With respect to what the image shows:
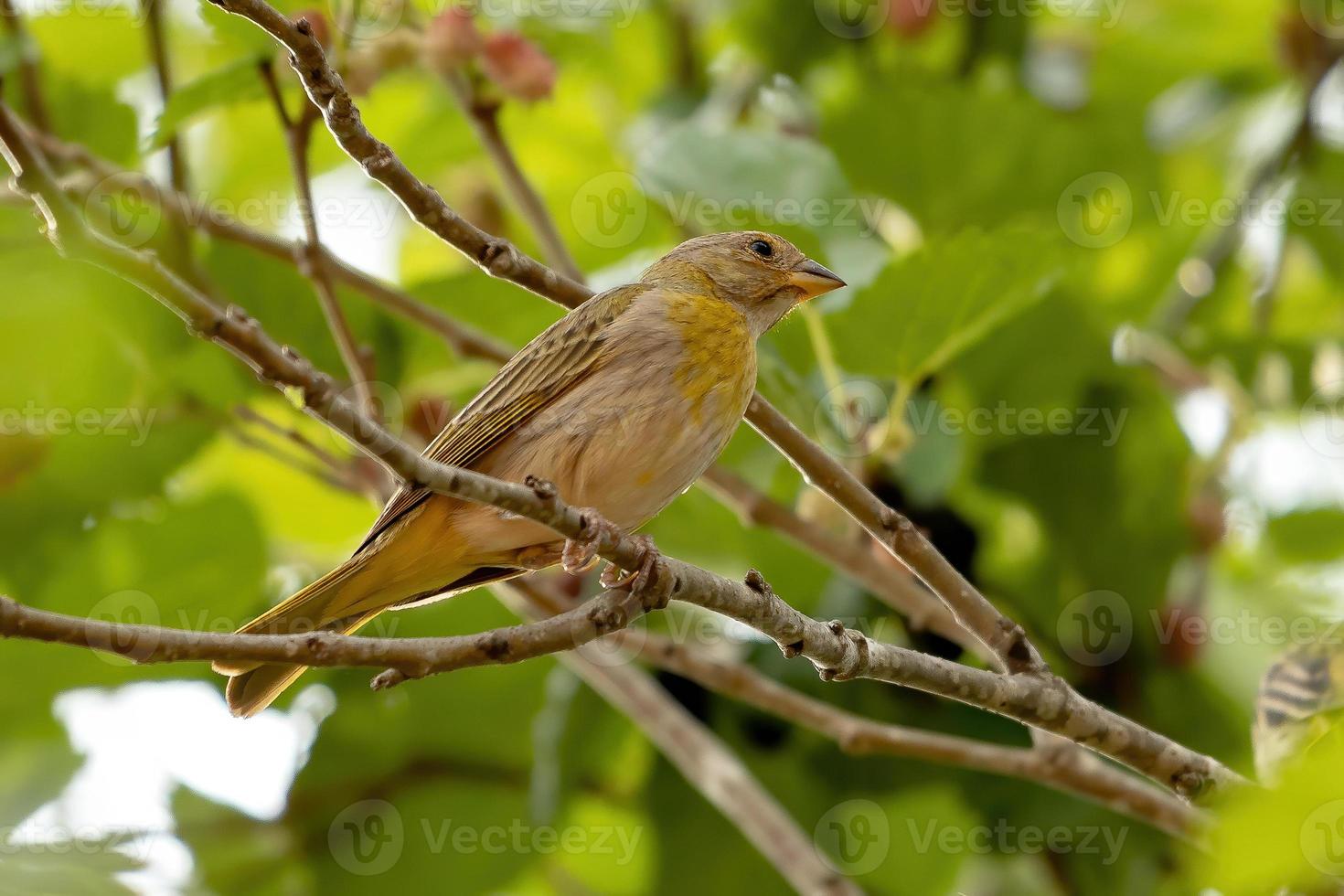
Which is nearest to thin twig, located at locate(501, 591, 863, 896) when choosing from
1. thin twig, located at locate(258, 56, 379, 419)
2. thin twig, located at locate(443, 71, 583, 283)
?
thin twig, located at locate(258, 56, 379, 419)

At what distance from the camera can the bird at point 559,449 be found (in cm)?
307

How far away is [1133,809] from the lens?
3.13 metres

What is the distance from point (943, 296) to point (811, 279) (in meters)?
0.57

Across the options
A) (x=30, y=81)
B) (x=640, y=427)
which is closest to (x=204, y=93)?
(x=30, y=81)

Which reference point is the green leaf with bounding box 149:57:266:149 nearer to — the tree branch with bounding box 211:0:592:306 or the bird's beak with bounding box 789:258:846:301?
the tree branch with bounding box 211:0:592:306

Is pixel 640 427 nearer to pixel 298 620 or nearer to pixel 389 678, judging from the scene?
pixel 298 620

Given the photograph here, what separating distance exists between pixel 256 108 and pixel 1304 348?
147 inches

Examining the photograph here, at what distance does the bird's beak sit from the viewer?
149 inches

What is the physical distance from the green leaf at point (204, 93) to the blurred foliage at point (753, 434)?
1 cm

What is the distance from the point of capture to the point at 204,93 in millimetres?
3221

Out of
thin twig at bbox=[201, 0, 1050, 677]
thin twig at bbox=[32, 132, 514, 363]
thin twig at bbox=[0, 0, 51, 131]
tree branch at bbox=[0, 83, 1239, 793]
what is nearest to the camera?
tree branch at bbox=[0, 83, 1239, 793]

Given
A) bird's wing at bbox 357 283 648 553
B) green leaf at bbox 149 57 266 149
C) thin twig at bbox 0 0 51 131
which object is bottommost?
bird's wing at bbox 357 283 648 553

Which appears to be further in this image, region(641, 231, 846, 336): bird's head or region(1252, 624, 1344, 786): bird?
region(641, 231, 846, 336): bird's head

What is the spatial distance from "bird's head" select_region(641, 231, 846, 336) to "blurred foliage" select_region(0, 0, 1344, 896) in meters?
0.10
